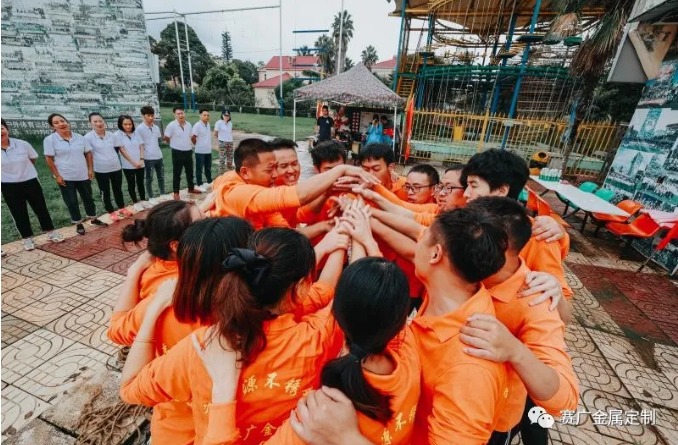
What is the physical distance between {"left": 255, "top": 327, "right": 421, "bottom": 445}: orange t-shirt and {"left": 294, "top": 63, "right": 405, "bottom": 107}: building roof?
36.0 feet

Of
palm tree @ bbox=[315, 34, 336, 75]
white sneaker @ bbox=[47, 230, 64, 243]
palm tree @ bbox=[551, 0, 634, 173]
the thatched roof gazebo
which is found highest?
palm tree @ bbox=[315, 34, 336, 75]

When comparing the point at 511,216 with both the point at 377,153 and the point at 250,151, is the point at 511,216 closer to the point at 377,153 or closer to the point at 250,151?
the point at 377,153

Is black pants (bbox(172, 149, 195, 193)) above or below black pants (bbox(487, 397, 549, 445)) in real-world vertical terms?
above

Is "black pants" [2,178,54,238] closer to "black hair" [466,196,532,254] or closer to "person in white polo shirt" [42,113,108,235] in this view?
"person in white polo shirt" [42,113,108,235]

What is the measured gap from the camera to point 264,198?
2.00 m

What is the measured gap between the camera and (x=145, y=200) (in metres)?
7.00

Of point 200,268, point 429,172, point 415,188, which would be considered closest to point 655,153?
point 429,172

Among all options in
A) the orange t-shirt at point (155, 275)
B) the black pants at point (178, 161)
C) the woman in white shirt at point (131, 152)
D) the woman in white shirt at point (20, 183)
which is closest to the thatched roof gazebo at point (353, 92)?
the black pants at point (178, 161)

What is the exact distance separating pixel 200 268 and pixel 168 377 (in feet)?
1.38

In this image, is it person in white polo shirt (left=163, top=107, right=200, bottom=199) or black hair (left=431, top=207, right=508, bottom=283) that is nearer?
black hair (left=431, top=207, right=508, bottom=283)

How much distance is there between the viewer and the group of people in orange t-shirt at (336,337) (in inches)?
39.5

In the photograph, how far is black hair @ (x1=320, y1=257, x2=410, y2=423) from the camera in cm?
96

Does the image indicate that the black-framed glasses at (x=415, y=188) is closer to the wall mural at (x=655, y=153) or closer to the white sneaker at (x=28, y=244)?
the wall mural at (x=655, y=153)

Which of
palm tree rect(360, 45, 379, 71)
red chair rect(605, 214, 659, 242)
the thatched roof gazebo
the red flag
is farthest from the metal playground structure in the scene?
palm tree rect(360, 45, 379, 71)
